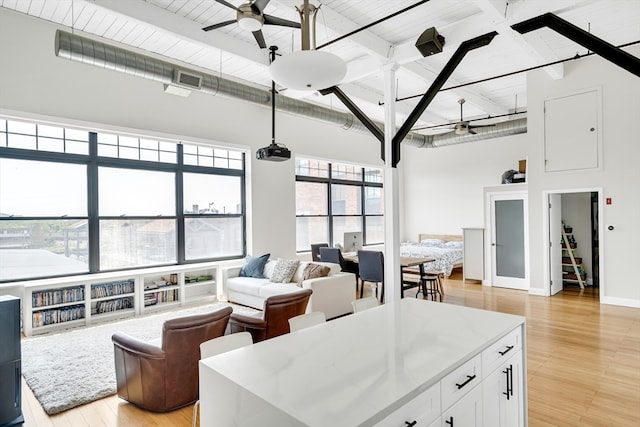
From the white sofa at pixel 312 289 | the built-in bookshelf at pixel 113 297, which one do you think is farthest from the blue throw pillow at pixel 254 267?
the built-in bookshelf at pixel 113 297

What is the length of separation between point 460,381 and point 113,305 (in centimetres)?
554

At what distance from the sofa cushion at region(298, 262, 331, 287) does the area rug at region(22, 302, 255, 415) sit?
2148 millimetres

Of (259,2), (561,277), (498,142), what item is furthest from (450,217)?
(259,2)

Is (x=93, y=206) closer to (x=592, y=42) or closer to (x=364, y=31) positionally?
(x=364, y=31)

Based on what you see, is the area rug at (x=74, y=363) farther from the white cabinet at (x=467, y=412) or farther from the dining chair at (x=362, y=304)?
the white cabinet at (x=467, y=412)

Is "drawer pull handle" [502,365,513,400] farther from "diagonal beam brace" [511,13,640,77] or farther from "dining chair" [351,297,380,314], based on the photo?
"diagonal beam brace" [511,13,640,77]

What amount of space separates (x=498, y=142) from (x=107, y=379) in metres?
9.49

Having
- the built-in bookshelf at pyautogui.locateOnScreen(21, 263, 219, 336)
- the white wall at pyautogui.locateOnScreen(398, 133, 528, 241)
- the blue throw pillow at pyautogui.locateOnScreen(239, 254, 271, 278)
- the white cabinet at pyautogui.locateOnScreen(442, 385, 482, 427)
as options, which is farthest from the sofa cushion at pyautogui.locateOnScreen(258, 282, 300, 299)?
the white wall at pyautogui.locateOnScreen(398, 133, 528, 241)

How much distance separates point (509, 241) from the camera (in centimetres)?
736

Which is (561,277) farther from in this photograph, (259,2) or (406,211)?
(259,2)

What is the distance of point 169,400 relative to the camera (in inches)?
113

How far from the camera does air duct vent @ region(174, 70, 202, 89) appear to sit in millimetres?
4914

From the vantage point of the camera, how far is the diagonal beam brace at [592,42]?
8.98 feet

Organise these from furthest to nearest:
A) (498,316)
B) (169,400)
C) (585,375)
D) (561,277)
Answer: (561,277) < (585,375) < (169,400) < (498,316)
